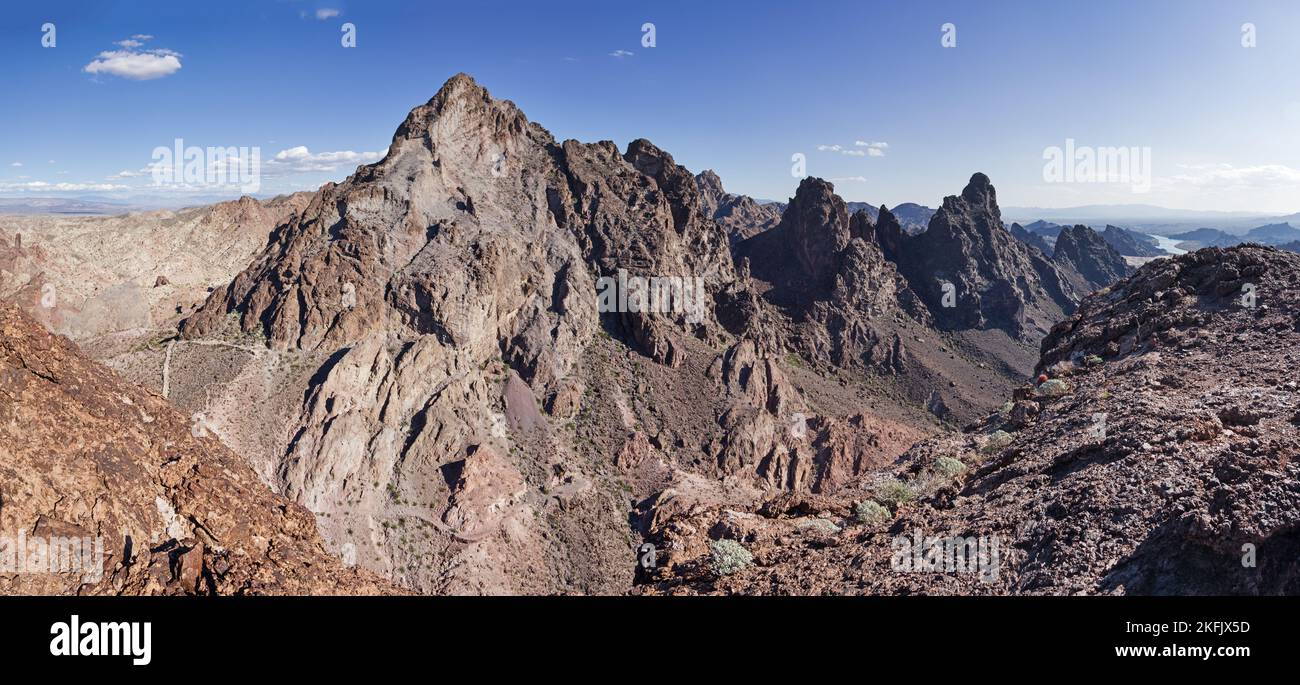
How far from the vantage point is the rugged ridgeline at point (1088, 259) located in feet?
538

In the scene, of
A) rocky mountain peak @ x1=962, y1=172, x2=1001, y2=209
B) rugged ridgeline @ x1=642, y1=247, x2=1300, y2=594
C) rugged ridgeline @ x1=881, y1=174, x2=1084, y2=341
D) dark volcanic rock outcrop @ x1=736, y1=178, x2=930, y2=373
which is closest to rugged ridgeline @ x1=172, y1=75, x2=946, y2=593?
dark volcanic rock outcrop @ x1=736, y1=178, x2=930, y2=373

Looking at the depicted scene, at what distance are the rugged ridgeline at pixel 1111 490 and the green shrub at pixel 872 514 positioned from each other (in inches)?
1.7

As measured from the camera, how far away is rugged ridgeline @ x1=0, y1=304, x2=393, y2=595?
26.3 ft

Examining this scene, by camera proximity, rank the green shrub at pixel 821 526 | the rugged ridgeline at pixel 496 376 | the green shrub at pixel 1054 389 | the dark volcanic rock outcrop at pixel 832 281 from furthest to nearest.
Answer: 1. the dark volcanic rock outcrop at pixel 832 281
2. the rugged ridgeline at pixel 496 376
3. the green shrub at pixel 1054 389
4. the green shrub at pixel 821 526

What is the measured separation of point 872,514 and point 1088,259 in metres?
202

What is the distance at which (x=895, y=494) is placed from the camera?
1407cm

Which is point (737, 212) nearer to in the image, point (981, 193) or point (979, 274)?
point (981, 193)

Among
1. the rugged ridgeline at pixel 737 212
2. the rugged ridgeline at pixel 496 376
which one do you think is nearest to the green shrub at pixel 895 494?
the rugged ridgeline at pixel 496 376

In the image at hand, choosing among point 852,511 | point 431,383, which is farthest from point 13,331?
point 431,383

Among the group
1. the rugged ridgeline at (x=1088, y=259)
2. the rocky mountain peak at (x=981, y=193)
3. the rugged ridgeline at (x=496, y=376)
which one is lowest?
the rugged ridgeline at (x=496, y=376)

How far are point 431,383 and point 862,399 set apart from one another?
203ft

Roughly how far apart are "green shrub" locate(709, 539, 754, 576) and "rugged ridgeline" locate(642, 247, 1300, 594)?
0.05 metres

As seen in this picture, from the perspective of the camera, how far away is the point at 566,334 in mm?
67062

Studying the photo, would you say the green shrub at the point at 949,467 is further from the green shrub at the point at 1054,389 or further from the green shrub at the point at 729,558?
the green shrub at the point at 729,558
